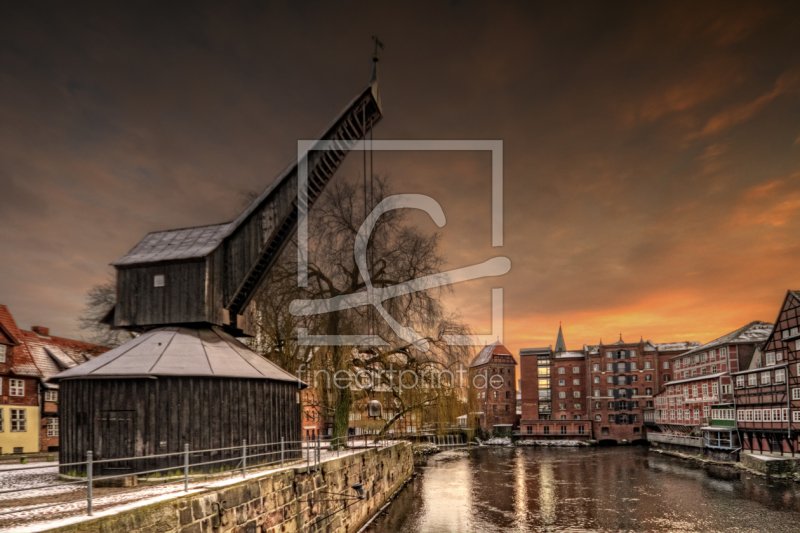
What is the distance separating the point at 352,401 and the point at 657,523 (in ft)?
43.8

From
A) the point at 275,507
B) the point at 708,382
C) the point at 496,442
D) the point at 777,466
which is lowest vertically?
the point at 496,442

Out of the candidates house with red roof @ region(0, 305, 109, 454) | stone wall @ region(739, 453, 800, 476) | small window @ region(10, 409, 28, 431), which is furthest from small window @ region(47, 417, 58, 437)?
stone wall @ region(739, 453, 800, 476)

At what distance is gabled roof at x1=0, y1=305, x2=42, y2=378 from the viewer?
3024 cm

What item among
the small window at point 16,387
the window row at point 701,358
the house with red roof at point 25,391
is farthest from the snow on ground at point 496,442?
the small window at point 16,387

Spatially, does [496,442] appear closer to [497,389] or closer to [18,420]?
[497,389]

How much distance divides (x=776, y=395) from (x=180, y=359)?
44.5m

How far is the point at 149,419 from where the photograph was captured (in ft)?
45.2

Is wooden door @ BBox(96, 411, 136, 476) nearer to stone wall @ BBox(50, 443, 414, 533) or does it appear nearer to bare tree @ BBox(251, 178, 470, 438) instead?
stone wall @ BBox(50, 443, 414, 533)

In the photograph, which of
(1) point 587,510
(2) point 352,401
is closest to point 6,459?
(2) point 352,401

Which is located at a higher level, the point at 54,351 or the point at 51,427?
the point at 54,351

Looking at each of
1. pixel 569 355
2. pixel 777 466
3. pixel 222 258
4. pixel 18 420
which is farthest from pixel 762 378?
pixel 18 420

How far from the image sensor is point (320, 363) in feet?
71.8

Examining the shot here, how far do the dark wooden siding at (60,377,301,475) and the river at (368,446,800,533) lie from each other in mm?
7837

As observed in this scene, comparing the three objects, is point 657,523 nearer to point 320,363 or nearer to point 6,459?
point 320,363
